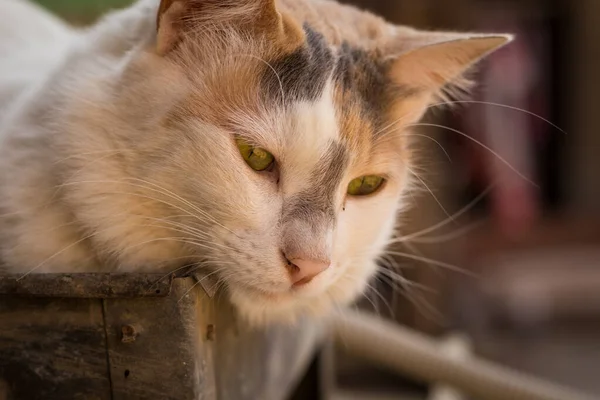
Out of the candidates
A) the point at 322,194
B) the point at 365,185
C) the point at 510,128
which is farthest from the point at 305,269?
the point at 510,128

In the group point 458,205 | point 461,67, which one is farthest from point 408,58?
point 458,205

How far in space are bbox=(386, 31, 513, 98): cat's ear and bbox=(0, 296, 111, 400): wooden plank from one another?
0.52 metres

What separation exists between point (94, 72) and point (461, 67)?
0.52 meters

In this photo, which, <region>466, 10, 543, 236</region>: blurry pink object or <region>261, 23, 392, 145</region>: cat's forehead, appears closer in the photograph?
<region>261, 23, 392, 145</region>: cat's forehead

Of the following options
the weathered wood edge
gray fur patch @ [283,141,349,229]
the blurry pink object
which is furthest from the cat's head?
the blurry pink object

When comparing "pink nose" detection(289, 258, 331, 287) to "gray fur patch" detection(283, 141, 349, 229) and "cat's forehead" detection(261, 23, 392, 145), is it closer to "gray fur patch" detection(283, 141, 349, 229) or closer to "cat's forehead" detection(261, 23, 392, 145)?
"gray fur patch" detection(283, 141, 349, 229)

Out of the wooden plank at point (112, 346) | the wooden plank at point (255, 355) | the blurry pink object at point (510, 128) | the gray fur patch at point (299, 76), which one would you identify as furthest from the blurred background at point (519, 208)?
the wooden plank at point (112, 346)

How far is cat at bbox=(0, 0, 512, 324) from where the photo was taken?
0.83 meters

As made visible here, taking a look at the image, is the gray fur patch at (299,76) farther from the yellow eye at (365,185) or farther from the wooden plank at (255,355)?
the wooden plank at (255,355)

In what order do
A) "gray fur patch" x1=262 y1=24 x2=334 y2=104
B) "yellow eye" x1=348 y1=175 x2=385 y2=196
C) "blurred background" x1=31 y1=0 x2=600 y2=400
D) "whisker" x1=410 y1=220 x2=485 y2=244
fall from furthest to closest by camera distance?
"blurred background" x1=31 y1=0 x2=600 y2=400
"whisker" x1=410 y1=220 x2=485 y2=244
"yellow eye" x1=348 y1=175 x2=385 y2=196
"gray fur patch" x1=262 y1=24 x2=334 y2=104

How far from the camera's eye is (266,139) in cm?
84

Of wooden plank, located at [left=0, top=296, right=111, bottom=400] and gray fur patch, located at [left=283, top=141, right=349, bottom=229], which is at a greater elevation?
gray fur patch, located at [left=283, top=141, right=349, bottom=229]

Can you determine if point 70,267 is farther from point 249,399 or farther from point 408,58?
point 408,58

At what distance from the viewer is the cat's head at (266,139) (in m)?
0.83
